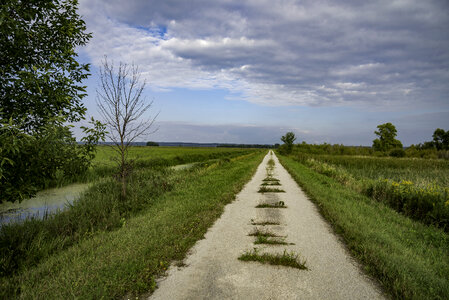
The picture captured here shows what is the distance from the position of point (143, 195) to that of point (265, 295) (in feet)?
23.2

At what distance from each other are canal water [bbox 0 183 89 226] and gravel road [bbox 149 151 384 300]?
208 inches

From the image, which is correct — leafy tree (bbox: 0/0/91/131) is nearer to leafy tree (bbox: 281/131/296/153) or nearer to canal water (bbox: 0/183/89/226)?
canal water (bbox: 0/183/89/226)

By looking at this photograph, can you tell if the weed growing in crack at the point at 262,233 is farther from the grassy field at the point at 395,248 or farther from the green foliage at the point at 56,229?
the green foliage at the point at 56,229

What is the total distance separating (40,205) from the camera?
888cm

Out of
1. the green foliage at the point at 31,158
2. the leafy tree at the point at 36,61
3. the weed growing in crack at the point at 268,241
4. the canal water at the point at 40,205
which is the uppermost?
the leafy tree at the point at 36,61

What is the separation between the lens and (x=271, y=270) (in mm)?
3547

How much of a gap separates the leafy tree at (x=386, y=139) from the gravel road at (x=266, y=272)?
7201 centimetres

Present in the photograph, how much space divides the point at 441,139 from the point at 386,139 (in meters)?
11.5

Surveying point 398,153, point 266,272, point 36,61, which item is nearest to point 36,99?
point 36,61

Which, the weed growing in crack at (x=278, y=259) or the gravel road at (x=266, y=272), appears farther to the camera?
the weed growing in crack at (x=278, y=259)

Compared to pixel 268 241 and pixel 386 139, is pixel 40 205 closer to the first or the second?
pixel 268 241

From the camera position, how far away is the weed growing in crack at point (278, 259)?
371 centimetres

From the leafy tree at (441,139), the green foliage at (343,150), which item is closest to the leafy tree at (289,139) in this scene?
the green foliage at (343,150)

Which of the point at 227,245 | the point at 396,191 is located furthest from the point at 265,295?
the point at 396,191
